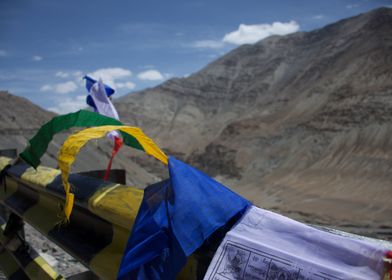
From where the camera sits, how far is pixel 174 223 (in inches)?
63.8

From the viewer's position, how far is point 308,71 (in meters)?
54.3

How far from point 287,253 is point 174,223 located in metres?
0.47

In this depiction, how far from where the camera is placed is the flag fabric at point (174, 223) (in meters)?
1.55

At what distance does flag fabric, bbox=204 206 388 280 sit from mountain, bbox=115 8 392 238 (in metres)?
20.5

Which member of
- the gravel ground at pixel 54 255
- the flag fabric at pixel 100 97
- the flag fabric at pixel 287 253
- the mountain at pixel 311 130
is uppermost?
the flag fabric at pixel 100 97

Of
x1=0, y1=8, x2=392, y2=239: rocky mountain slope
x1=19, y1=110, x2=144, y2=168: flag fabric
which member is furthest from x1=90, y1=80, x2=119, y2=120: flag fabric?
x1=0, y1=8, x2=392, y2=239: rocky mountain slope

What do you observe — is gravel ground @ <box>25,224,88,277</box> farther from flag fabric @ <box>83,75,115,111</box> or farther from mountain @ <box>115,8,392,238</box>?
mountain @ <box>115,8,392,238</box>

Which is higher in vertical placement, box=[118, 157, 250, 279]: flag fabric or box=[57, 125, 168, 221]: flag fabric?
box=[57, 125, 168, 221]: flag fabric

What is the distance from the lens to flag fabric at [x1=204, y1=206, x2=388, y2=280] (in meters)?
1.31

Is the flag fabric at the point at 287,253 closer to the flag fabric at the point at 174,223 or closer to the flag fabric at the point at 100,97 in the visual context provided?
the flag fabric at the point at 174,223

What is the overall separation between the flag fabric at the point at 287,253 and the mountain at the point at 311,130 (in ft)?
67.4

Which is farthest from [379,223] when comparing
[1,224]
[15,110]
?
[15,110]

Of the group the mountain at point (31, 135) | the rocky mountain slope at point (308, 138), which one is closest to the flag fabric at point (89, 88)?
the mountain at point (31, 135)

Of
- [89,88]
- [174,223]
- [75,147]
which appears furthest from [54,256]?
[174,223]
